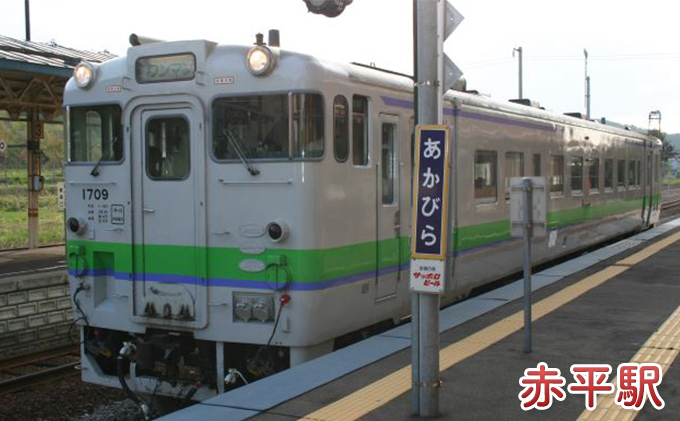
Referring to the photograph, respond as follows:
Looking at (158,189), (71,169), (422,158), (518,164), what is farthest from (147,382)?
(518,164)

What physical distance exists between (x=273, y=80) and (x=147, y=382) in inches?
112

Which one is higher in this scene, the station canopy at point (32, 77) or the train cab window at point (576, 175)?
the station canopy at point (32, 77)

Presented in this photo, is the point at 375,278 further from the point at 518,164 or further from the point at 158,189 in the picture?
the point at 518,164

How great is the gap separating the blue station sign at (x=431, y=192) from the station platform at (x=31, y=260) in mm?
10067

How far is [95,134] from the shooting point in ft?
22.0

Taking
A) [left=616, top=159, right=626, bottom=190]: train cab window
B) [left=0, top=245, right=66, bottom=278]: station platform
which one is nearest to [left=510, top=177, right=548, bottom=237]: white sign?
[left=0, top=245, right=66, bottom=278]: station platform

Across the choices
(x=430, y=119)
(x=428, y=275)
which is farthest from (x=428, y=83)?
(x=428, y=275)

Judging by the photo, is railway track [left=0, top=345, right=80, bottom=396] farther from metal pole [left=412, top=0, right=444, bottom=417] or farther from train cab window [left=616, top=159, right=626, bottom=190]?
train cab window [left=616, top=159, right=626, bottom=190]

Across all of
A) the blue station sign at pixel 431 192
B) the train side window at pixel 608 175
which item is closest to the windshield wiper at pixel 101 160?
the blue station sign at pixel 431 192

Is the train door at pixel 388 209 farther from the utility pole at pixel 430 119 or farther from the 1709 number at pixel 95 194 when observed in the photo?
the 1709 number at pixel 95 194

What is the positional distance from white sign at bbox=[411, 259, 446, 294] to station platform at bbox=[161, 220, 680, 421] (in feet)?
3.12

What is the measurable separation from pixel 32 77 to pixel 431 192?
12366 millimetres

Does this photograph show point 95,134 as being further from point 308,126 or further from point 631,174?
point 631,174

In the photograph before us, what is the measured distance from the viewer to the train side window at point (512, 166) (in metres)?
9.56
